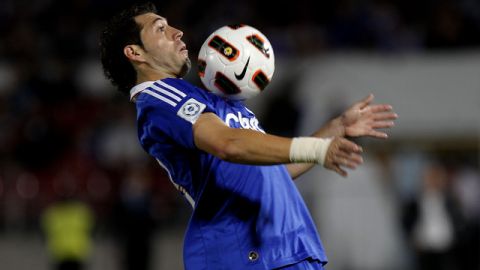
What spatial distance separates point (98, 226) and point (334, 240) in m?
3.36

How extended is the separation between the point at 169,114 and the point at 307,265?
1.01m

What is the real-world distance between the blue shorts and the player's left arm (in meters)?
0.67

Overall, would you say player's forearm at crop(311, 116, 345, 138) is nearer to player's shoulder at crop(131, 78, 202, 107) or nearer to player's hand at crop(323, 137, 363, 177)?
player's shoulder at crop(131, 78, 202, 107)

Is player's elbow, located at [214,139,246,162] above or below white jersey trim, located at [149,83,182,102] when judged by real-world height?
below

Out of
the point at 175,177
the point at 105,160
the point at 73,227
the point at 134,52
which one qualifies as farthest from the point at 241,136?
the point at 105,160

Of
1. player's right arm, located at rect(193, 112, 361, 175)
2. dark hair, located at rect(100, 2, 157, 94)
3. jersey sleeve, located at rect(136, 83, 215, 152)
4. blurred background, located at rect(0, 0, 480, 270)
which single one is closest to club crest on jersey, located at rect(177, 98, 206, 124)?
jersey sleeve, located at rect(136, 83, 215, 152)

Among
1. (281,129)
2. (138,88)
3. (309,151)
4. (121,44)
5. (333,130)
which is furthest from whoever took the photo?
(281,129)

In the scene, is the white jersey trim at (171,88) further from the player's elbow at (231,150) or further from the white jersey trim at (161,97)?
the player's elbow at (231,150)

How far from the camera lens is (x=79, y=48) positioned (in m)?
14.6

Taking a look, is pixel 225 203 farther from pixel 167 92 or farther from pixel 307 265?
pixel 167 92

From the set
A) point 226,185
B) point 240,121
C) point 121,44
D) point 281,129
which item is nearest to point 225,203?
point 226,185

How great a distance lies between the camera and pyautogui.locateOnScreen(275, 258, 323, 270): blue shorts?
14.9 feet

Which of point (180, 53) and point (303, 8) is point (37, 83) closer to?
point (303, 8)

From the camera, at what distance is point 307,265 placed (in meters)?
4.60
